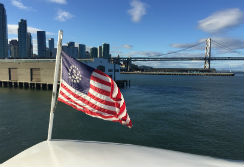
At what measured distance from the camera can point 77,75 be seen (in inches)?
188

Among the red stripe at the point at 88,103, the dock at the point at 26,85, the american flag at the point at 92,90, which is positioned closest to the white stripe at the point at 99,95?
the american flag at the point at 92,90

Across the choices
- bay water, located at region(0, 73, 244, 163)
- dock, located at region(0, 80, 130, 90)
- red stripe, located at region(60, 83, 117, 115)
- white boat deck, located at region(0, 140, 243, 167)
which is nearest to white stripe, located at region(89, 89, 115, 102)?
red stripe, located at region(60, 83, 117, 115)

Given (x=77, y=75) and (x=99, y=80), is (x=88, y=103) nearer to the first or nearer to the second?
(x=99, y=80)

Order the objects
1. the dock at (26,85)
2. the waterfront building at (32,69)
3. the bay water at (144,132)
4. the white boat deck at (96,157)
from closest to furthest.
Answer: the white boat deck at (96,157) < the bay water at (144,132) < the waterfront building at (32,69) < the dock at (26,85)

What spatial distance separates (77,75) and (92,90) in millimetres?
717

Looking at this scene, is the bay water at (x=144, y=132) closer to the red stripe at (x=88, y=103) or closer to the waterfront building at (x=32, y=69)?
the red stripe at (x=88, y=103)

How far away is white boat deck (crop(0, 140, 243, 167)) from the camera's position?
3.54 meters

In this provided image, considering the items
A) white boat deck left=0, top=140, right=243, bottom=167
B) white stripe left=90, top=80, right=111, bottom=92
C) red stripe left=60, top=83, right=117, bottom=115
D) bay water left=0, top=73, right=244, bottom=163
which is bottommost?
bay water left=0, top=73, right=244, bottom=163

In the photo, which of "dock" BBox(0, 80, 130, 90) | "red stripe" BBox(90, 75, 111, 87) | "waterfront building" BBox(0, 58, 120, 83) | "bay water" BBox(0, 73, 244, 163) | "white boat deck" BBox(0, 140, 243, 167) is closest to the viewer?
"white boat deck" BBox(0, 140, 243, 167)

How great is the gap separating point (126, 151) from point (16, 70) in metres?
53.1

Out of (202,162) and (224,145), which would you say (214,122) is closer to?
(224,145)

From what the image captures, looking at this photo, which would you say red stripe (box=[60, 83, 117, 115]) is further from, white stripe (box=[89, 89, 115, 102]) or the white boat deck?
the white boat deck

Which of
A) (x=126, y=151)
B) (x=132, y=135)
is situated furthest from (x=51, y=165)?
(x=132, y=135)

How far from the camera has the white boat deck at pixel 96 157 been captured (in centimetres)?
354
